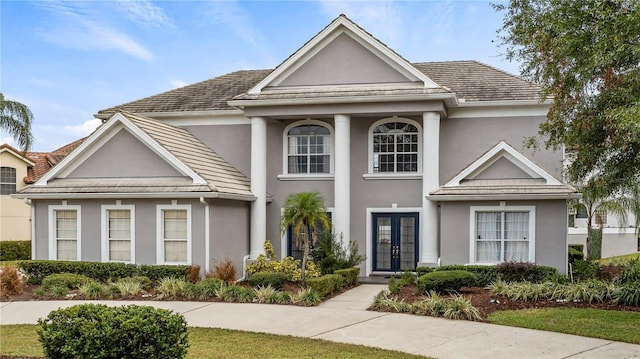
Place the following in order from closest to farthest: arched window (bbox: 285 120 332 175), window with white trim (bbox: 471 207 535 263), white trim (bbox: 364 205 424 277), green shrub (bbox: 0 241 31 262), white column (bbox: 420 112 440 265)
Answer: window with white trim (bbox: 471 207 535 263)
white column (bbox: 420 112 440 265)
white trim (bbox: 364 205 424 277)
arched window (bbox: 285 120 332 175)
green shrub (bbox: 0 241 31 262)

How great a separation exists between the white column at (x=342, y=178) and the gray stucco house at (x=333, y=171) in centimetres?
5

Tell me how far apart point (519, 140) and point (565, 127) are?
290 inches

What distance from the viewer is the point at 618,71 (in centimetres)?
1277

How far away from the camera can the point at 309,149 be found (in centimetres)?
2311

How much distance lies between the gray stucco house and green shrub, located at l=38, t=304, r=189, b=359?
35.4 ft

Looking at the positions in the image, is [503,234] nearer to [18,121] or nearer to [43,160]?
[18,121]

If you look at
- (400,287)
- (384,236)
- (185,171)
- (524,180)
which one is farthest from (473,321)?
(185,171)

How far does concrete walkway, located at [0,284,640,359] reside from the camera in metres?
A: 10.7

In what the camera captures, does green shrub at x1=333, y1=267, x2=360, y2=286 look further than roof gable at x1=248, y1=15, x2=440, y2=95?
No

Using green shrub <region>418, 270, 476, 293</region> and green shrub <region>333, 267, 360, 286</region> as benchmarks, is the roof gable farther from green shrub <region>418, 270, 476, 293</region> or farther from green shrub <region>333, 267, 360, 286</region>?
green shrub <region>418, 270, 476, 293</region>

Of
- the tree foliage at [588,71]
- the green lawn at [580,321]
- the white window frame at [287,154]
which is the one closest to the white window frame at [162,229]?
the white window frame at [287,154]

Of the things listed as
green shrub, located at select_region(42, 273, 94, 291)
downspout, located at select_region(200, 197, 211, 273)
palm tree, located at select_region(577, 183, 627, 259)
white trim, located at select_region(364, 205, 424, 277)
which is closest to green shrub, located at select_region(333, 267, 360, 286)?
white trim, located at select_region(364, 205, 424, 277)

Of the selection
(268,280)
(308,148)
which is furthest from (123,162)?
(308,148)

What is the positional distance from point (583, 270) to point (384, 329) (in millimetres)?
10148
